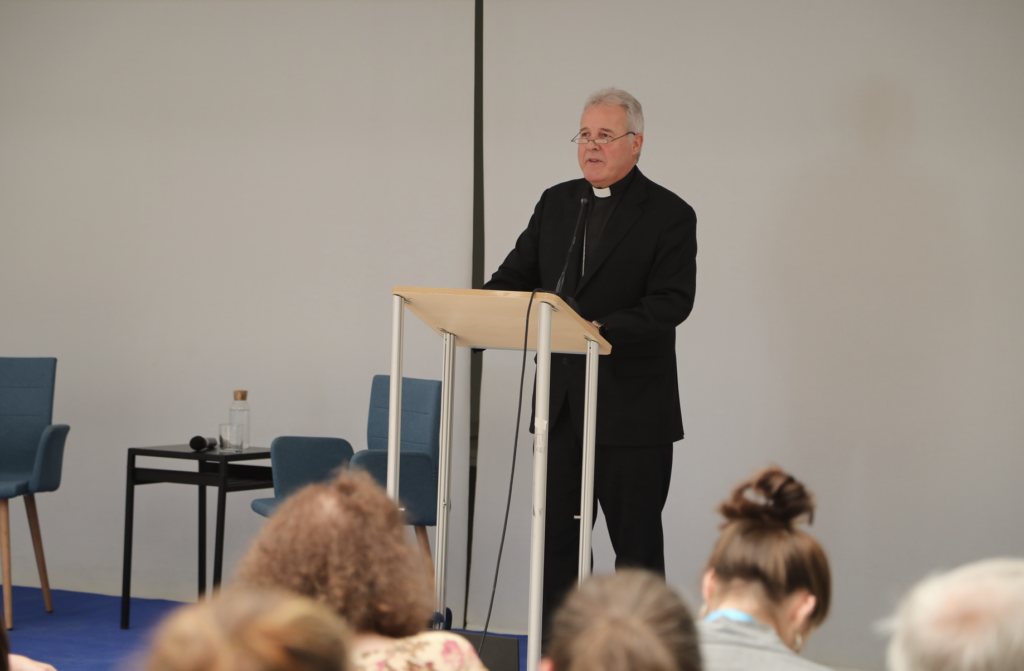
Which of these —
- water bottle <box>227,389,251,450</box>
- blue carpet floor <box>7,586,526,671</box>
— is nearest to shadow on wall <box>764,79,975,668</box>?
blue carpet floor <box>7,586,526,671</box>

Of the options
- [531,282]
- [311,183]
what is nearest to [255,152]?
[311,183]

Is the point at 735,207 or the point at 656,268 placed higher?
the point at 735,207

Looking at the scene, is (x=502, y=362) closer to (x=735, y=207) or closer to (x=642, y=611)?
(x=735, y=207)

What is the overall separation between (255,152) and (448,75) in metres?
1.02

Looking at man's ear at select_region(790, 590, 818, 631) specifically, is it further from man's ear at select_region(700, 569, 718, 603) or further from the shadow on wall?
the shadow on wall

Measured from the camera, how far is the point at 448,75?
4.11m

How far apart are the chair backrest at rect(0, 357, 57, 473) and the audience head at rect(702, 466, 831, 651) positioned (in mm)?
3557

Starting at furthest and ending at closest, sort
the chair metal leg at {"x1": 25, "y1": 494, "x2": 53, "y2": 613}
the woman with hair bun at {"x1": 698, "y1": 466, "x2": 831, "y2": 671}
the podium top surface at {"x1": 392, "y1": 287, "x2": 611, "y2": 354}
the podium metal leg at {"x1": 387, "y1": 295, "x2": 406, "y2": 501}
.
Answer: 1. the chair metal leg at {"x1": 25, "y1": 494, "x2": 53, "y2": 613}
2. the podium metal leg at {"x1": 387, "y1": 295, "x2": 406, "y2": 501}
3. the podium top surface at {"x1": 392, "y1": 287, "x2": 611, "y2": 354}
4. the woman with hair bun at {"x1": 698, "y1": 466, "x2": 831, "y2": 671}

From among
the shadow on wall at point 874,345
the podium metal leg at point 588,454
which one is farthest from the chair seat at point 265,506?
the shadow on wall at point 874,345

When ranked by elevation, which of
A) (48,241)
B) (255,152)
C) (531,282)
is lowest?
(531,282)

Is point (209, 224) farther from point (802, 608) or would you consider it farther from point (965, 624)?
point (965, 624)

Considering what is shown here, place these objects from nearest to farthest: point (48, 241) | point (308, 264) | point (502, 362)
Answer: point (502, 362)
point (308, 264)
point (48, 241)

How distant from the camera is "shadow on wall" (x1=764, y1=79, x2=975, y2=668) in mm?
3469

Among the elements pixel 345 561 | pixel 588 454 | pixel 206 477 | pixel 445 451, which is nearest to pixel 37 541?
pixel 206 477
